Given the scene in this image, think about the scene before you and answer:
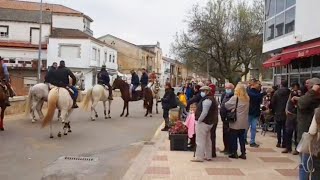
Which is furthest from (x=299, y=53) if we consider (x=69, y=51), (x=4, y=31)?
(x=4, y=31)

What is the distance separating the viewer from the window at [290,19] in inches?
714

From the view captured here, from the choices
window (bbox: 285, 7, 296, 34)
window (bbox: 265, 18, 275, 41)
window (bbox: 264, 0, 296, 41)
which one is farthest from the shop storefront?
window (bbox: 265, 18, 275, 41)

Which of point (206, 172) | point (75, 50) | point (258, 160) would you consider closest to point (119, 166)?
point (206, 172)

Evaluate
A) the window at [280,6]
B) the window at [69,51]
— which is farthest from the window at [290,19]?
the window at [69,51]

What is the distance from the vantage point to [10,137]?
13.9m

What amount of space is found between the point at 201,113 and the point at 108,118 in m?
11.5

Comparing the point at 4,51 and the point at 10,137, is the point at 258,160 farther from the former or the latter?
the point at 4,51

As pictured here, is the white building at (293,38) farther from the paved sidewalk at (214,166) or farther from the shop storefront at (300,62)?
the paved sidewalk at (214,166)

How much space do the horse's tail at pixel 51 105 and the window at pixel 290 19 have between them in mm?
9452

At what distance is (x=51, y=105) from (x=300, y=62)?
32.4 ft

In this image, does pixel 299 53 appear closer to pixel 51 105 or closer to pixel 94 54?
pixel 51 105

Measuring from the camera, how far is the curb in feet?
30.0

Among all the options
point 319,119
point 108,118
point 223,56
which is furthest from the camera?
point 223,56

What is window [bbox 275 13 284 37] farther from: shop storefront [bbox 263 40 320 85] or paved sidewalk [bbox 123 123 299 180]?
paved sidewalk [bbox 123 123 299 180]
